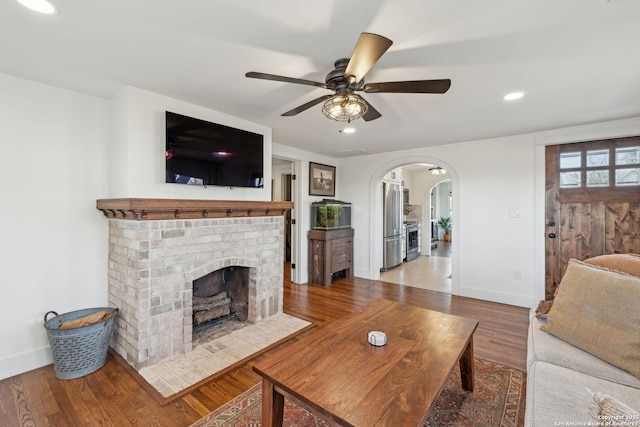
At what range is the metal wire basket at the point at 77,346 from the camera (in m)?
1.97

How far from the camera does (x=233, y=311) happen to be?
10.4 ft

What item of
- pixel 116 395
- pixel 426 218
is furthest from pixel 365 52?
pixel 426 218

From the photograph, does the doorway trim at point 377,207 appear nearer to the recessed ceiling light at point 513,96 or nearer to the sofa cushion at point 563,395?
the recessed ceiling light at point 513,96

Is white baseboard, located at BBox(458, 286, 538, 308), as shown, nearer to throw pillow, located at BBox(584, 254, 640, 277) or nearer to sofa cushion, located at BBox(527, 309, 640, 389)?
throw pillow, located at BBox(584, 254, 640, 277)

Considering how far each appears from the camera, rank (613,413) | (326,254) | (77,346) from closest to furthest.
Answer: (613,413)
(77,346)
(326,254)

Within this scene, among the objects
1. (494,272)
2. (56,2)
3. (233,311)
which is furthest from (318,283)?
(56,2)

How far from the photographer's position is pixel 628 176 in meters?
3.05

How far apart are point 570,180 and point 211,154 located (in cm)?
427

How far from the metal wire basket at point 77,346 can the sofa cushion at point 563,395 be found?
278cm

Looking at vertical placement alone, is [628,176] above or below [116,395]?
above

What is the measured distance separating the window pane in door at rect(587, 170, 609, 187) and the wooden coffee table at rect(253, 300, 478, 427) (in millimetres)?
2836

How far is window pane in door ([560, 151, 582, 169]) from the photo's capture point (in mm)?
3316

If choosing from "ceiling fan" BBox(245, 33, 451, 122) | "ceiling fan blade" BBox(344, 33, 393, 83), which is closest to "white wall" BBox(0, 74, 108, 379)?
"ceiling fan" BBox(245, 33, 451, 122)

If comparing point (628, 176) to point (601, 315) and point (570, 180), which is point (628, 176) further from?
point (601, 315)
